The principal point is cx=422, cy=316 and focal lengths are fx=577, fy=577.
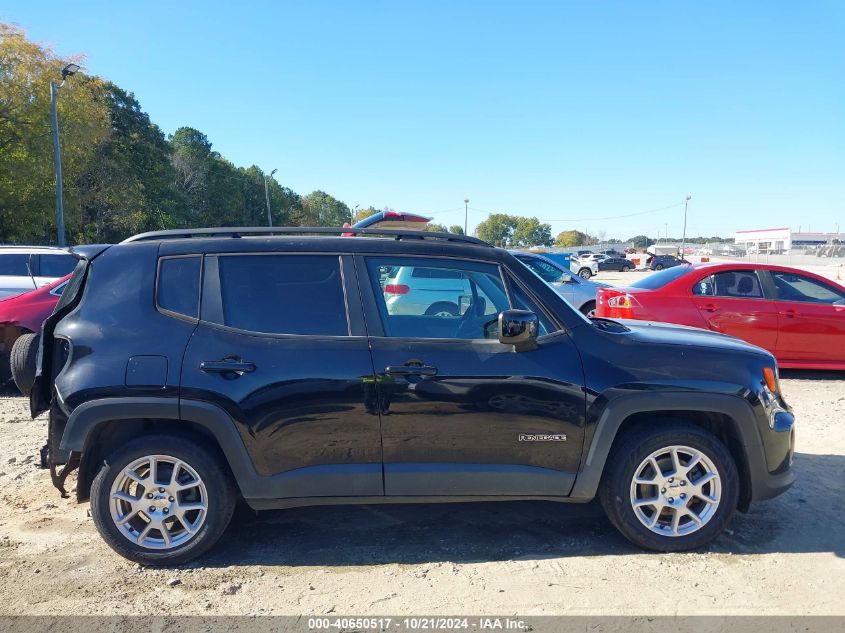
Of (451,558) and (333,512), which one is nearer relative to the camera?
(451,558)

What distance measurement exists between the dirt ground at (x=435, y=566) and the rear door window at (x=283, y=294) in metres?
1.34

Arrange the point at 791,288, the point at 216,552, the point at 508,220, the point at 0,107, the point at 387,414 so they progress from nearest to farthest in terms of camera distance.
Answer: the point at 387,414, the point at 216,552, the point at 791,288, the point at 0,107, the point at 508,220

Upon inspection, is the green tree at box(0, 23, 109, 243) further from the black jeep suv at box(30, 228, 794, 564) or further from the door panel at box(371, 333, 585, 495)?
the door panel at box(371, 333, 585, 495)

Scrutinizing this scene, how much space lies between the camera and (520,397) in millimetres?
3209

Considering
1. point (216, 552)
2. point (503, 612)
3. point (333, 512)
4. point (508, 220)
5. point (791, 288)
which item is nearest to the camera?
point (503, 612)

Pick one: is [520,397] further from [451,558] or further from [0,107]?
[0,107]

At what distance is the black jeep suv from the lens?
3.14 metres

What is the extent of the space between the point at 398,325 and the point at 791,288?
6560 millimetres

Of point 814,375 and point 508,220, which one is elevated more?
point 508,220

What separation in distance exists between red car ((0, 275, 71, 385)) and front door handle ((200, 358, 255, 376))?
4511mm

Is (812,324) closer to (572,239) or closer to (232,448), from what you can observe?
(232,448)

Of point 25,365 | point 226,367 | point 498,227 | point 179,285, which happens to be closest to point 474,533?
point 226,367

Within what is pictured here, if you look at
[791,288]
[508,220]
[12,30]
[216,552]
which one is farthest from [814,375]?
[508,220]

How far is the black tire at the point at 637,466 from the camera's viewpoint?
10.8 ft
